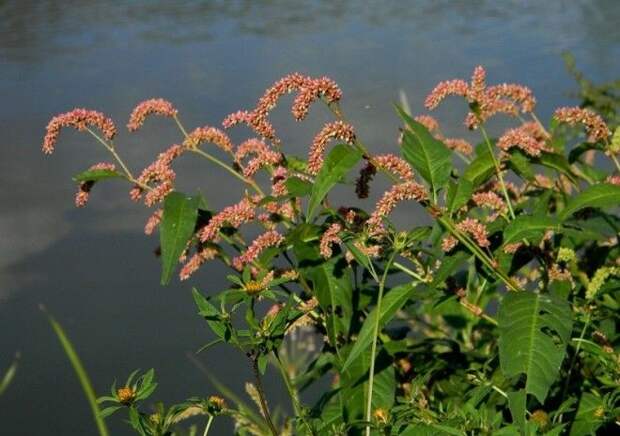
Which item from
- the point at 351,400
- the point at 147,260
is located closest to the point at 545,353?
the point at 351,400

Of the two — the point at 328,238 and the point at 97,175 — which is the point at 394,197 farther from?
the point at 97,175

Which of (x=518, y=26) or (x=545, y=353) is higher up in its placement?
(x=545, y=353)

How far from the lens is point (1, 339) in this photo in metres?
2.77

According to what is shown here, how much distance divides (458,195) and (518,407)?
1.11ft

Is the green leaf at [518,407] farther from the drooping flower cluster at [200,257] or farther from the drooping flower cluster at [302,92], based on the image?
the drooping flower cluster at [200,257]

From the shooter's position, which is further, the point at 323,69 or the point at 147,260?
the point at 323,69

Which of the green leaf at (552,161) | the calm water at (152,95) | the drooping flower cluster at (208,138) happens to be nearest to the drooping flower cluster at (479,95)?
the green leaf at (552,161)

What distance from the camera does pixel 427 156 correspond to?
1.54 m

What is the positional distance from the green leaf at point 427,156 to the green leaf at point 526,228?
106 mm

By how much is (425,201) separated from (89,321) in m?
1.54

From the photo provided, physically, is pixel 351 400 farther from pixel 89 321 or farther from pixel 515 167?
pixel 89 321

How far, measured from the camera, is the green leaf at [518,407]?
126 centimetres

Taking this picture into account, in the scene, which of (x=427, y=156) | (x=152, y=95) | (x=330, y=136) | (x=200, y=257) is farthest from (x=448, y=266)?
(x=152, y=95)

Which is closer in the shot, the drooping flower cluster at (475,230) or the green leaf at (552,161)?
the drooping flower cluster at (475,230)
